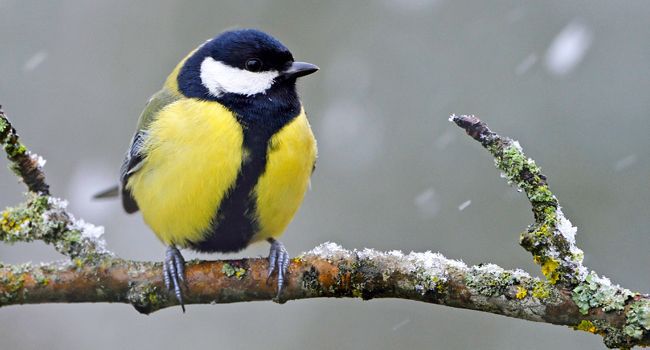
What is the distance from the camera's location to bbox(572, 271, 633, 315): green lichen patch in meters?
2.34

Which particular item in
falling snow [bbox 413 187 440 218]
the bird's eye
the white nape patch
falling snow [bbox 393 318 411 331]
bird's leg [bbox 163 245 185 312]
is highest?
falling snow [bbox 413 187 440 218]

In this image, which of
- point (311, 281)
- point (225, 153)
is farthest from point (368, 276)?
point (225, 153)

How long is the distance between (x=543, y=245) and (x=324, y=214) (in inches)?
144

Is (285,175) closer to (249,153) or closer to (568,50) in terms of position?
(249,153)

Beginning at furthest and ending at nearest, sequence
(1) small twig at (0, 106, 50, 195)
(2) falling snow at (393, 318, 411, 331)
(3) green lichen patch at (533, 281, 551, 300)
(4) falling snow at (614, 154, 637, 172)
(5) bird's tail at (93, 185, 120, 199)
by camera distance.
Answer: (2) falling snow at (393, 318, 411, 331) < (4) falling snow at (614, 154, 637, 172) < (5) bird's tail at (93, 185, 120, 199) < (1) small twig at (0, 106, 50, 195) < (3) green lichen patch at (533, 281, 551, 300)

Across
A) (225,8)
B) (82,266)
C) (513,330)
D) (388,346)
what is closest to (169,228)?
(82,266)

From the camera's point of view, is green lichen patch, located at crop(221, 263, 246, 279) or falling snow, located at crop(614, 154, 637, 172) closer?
green lichen patch, located at crop(221, 263, 246, 279)

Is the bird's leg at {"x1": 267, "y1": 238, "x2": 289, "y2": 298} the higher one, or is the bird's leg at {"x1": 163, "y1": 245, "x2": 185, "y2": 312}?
the bird's leg at {"x1": 267, "y1": 238, "x2": 289, "y2": 298}

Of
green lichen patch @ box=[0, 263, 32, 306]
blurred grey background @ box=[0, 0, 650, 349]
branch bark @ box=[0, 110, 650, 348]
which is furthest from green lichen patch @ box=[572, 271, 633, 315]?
blurred grey background @ box=[0, 0, 650, 349]

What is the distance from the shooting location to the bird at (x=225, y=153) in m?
3.09

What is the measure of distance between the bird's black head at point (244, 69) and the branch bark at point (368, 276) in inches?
29.7

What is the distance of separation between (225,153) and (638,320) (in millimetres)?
1567

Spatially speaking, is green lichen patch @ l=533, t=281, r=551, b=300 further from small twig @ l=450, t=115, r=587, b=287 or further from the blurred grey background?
the blurred grey background

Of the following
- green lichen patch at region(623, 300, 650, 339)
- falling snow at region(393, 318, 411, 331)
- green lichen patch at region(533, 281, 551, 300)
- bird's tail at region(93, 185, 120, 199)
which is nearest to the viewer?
green lichen patch at region(623, 300, 650, 339)
